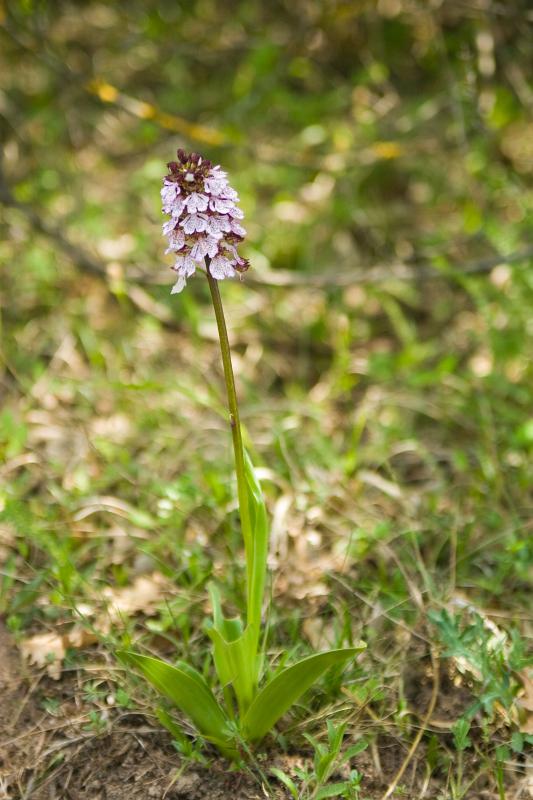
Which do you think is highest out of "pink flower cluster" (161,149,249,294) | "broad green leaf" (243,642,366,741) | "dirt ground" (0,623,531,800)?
"pink flower cluster" (161,149,249,294)

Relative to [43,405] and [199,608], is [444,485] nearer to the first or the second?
[199,608]

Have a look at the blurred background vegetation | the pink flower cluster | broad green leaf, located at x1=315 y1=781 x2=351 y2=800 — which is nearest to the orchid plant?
the pink flower cluster

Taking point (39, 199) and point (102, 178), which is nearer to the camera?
point (39, 199)

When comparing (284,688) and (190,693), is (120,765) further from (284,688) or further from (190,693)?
(284,688)

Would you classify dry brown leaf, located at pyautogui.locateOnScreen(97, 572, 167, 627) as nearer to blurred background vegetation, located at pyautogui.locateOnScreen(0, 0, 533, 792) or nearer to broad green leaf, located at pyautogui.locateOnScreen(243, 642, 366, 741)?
blurred background vegetation, located at pyautogui.locateOnScreen(0, 0, 533, 792)

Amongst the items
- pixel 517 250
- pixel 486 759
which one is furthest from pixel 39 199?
pixel 486 759

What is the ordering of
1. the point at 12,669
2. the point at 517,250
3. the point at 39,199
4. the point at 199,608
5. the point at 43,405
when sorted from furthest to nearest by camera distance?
the point at 39,199 → the point at 517,250 → the point at 43,405 → the point at 199,608 → the point at 12,669
